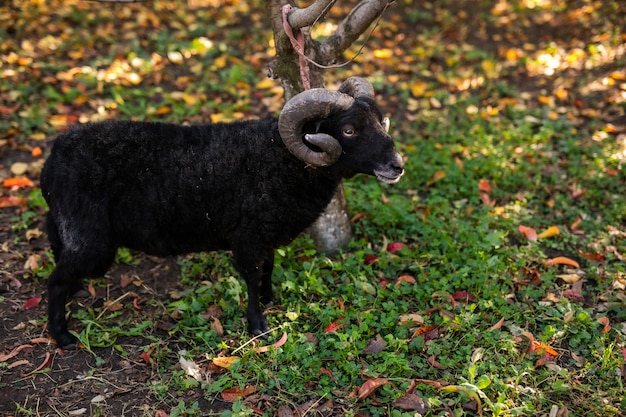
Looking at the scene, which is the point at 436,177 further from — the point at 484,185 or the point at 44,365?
the point at 44,365

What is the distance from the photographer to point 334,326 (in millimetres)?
4879

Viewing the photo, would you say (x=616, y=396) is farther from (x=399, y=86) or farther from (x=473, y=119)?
(x=399, y=86)

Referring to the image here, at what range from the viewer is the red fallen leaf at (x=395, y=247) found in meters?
5.86

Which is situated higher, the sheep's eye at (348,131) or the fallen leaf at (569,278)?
the sheep's eye at (348,131)

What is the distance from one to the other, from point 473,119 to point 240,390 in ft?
17.9

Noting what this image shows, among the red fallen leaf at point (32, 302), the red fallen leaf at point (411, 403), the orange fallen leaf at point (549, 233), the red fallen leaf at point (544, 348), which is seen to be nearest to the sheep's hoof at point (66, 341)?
the red fallen leaf at point (32, 302)

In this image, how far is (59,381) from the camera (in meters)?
4.50

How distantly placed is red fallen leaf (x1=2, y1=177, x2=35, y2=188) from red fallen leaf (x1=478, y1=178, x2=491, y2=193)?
5.34 metres

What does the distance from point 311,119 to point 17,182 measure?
406 cm

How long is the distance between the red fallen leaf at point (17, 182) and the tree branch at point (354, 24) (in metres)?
3.90

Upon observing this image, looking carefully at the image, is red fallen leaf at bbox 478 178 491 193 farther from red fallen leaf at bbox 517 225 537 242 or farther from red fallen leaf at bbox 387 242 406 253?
red fallen leaf at bbox 387 242 406 253

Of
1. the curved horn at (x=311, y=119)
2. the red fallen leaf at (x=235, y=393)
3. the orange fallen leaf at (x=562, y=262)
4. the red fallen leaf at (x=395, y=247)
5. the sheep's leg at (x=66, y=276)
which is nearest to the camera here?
the red fallen leaf at (x=235, y=393)

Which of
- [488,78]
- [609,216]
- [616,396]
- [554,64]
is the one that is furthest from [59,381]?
[554,64]

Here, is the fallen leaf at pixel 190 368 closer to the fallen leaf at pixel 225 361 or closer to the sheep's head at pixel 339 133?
the fallen leaf at pixel 225 361
